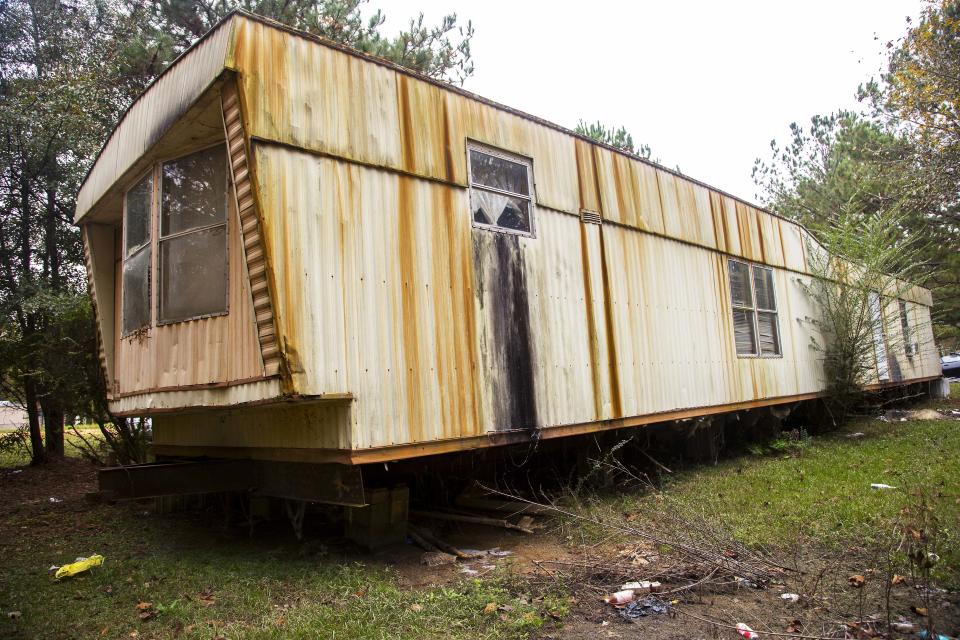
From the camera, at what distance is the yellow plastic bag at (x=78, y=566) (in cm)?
480

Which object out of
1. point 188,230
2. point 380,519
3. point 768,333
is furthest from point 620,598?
point 768,333

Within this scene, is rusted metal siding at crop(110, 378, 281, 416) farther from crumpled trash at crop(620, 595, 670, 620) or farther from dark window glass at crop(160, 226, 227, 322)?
crumpled trash at crop(620, 595, 670, 620)

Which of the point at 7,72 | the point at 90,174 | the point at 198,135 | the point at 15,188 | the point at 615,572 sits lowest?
the point at 615,572

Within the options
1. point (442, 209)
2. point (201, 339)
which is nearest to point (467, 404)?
point (442, 209)

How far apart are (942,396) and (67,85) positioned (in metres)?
22.1

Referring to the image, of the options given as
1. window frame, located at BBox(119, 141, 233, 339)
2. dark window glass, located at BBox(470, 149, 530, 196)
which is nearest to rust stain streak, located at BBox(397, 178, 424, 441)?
dark window glass, located at BBox(470, 149, 530, 196)

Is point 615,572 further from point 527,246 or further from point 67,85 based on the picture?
point 67,85

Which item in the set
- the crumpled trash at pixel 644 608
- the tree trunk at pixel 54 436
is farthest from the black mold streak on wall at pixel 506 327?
the tree trunk at pixel 54 436

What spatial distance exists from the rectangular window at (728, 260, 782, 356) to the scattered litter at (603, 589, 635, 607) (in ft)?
19.6

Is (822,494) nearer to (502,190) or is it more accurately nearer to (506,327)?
(506,327)

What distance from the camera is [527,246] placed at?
20.1 feet

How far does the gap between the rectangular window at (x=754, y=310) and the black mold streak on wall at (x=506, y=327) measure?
452 centimetres

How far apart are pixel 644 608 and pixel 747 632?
0.63m

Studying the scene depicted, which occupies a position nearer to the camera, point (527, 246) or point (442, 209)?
point (442, 209)
